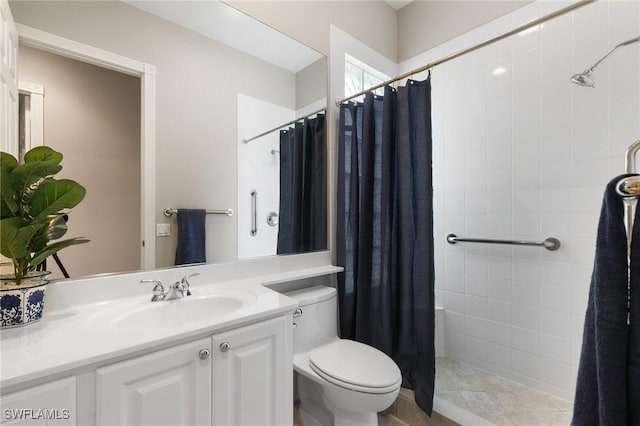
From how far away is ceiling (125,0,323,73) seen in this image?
4.36 ft

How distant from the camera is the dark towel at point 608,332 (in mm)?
607

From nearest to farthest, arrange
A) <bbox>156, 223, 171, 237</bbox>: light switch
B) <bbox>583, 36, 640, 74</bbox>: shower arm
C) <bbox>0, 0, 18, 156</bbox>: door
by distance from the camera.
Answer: <bbox>0, 0, 18, 156</bbox>: door, <bbox>156, 223, 171, 237</bbox>: light switch, <bbox>583, 36, 640, 74</bbox>: shower arm

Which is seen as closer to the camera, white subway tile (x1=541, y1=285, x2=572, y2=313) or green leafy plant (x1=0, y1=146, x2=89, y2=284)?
green leafy plant (x1=0, y1=146, x2=89, y2=284)

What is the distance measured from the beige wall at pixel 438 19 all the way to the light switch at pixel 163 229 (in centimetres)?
222

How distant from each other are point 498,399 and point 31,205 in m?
2.33

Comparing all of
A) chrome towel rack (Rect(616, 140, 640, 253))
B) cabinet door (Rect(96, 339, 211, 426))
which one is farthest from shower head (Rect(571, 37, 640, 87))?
cabinet door (Rect(96, 339, 211, 426))

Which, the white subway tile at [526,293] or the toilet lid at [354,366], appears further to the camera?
the white subway tile at [526,293]

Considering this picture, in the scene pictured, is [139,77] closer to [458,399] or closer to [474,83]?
[474,83]

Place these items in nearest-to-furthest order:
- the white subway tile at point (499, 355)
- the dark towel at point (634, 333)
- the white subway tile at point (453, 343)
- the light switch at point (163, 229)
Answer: the dark towel at point (634, 333)
the light switch at point (163, 229)
the white subway tile at point (499, 355)
the white subway tile at point (453, 343)

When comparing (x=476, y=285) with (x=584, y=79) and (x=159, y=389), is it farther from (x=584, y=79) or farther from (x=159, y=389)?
(x=159, y=389)

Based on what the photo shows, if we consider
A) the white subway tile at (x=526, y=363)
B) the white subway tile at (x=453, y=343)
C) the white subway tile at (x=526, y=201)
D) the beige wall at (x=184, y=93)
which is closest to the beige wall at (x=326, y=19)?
the beige wall at (x=184, y=93)

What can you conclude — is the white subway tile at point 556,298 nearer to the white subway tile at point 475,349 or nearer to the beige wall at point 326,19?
the white subway tile at point 475,349

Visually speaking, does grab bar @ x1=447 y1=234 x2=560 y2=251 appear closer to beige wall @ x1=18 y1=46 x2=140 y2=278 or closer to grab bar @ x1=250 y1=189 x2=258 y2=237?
grab bar @ x1=250 y1=189 x2=258 y2=237

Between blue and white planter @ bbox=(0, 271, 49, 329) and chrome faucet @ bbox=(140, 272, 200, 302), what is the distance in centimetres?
33
